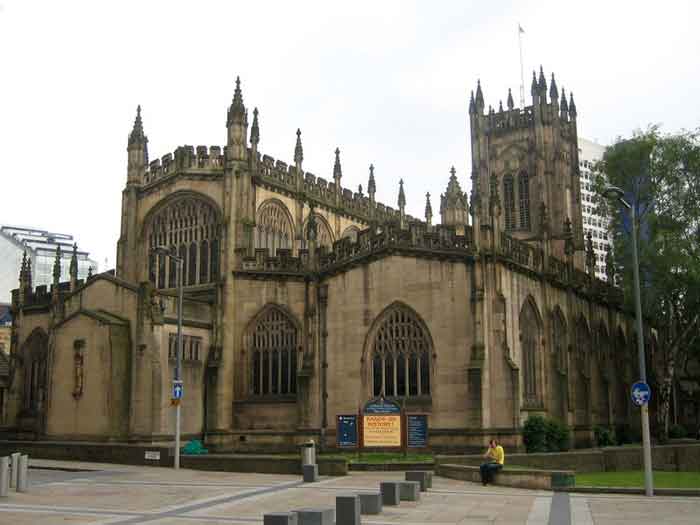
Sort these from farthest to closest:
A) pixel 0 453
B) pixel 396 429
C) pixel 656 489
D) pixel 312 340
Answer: pixel 312 340 → pixel 0 453 → pixel 396 429 → pixel 656 489

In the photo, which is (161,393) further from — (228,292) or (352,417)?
(352,417)

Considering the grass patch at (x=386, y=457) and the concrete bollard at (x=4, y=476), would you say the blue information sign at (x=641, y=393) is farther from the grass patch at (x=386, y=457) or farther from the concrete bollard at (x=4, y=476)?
the concrete bollard at (x=4, y=476)

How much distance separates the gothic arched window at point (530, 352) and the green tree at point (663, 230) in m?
6.39

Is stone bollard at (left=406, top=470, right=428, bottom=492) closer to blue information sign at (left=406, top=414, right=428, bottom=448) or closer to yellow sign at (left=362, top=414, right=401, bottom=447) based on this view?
yellow sign at (left=362, top=414, right=401, bottom=447)

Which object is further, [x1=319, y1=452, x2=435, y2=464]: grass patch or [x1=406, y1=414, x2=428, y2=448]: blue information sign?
[x1=406, y1=414, x2=428, y2=448]: blue information sign

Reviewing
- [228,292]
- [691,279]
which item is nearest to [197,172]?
[228,292]

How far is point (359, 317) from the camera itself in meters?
39.5

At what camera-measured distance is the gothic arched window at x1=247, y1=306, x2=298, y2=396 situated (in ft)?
137

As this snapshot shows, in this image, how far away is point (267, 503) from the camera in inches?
797

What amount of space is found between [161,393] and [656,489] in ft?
75.9

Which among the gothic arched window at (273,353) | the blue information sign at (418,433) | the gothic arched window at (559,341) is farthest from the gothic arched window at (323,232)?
the blue information sign at (418,433)

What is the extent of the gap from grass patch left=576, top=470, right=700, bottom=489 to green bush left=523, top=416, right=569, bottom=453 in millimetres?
4107

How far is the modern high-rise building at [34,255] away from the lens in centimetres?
12531

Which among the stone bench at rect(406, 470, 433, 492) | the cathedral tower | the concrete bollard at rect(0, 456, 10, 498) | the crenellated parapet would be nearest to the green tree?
the cathedral tower
